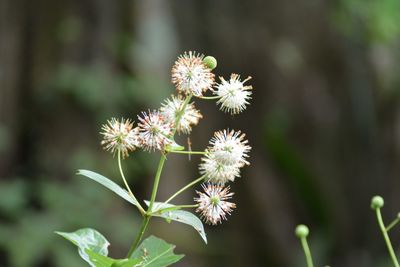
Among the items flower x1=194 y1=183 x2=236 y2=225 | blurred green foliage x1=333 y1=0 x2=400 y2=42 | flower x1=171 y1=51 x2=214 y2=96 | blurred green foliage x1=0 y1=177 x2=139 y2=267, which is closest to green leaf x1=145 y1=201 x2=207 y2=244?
flower x1=194 y1=183 x2=236 y2=225

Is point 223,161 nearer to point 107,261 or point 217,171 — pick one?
point 217,171

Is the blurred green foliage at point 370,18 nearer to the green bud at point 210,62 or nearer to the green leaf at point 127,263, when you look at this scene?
the green bud at point 210,62

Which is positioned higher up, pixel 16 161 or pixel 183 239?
pixel 16 161

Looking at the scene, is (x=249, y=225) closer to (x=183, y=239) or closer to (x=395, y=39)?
(x=183, y=239)

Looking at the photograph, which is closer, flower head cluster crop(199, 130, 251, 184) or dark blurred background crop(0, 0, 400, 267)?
flower head cluster crop(199, 130, 251, 184)

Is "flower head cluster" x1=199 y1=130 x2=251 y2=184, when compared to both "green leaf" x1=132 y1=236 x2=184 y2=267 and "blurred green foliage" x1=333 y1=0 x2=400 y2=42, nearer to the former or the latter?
"green leaf" x1=132 y1=236 x2=184 y2=267

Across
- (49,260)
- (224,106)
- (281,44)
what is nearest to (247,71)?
(281,44)
